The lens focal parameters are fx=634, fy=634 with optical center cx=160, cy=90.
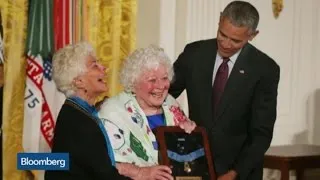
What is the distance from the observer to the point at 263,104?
2.53 metres

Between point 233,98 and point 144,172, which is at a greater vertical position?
point 233,98

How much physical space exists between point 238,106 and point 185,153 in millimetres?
336

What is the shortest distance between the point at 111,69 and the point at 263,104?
3.95 ft

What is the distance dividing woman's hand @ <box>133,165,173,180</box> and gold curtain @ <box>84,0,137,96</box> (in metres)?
1.29

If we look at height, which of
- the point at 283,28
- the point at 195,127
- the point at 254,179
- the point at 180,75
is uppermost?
the point at 283,28

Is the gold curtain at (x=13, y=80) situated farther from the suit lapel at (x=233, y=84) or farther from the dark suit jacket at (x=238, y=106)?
the suit lapel at (x=233, y=84)

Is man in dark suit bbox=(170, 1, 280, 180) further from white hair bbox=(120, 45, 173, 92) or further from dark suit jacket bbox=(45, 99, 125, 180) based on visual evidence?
dark suit jacket bbox=(45, 99, 125, 180)

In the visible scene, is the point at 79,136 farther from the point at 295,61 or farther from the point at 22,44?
the point at 295,61

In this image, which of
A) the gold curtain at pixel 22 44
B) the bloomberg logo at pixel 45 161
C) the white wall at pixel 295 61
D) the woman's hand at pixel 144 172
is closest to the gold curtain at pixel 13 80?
the gold curtain at pixel 22 44

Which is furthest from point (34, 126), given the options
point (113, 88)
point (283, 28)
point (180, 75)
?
point (283, 28)

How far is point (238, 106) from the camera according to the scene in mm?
2531

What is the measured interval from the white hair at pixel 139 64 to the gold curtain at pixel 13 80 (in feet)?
3.33

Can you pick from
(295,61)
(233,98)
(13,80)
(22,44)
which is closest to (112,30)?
(22,44)

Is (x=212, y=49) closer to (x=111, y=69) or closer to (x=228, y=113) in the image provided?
(x=228, y=113)
